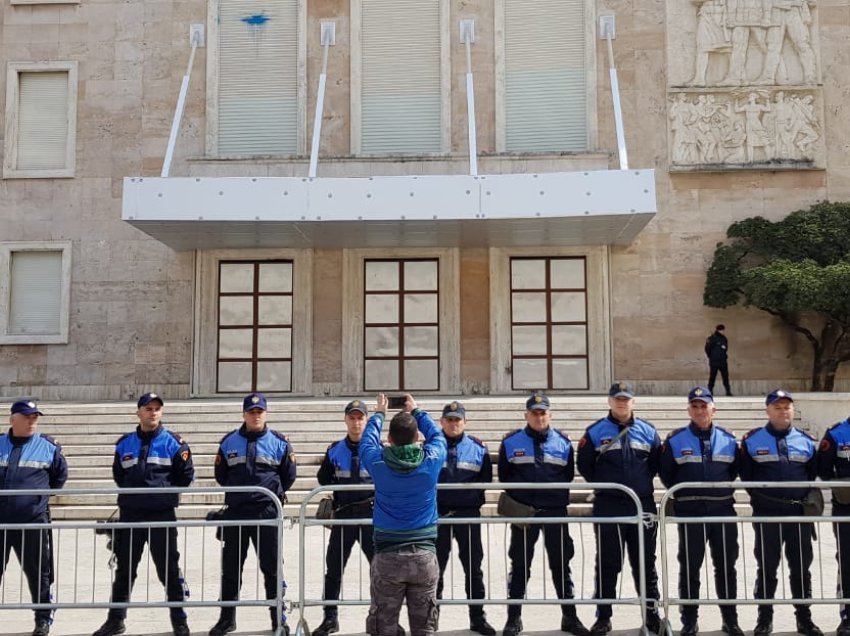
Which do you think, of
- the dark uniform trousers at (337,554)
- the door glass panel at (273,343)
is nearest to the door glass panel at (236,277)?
the door glass panel at (273,343)

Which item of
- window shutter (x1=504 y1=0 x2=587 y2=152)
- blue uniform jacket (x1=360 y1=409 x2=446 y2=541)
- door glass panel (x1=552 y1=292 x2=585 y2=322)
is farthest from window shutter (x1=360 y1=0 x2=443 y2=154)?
blue uniform jacket (x1=360 y1=409 x2=446 y2=541)

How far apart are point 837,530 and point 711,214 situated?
13.0 m

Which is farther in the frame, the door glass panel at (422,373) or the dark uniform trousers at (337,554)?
the door glass panel at (422,373)

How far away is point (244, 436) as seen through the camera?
723 centimetres

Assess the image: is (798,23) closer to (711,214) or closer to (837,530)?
(711,214)

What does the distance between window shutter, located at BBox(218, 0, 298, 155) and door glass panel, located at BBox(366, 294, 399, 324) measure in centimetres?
377

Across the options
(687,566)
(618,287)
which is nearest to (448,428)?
(687,566)

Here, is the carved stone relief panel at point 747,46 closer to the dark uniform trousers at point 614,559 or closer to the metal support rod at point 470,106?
the metal support rod at point 470,106

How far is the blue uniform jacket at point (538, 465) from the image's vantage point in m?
7.05

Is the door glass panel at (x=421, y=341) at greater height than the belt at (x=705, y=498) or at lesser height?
greater

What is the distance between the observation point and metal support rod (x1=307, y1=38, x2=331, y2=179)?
17.2 m

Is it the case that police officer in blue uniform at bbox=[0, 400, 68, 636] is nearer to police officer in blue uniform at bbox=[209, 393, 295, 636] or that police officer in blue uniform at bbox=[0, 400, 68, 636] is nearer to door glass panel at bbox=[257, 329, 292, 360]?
police officer in blue uniform at bbox=[209, 393, 295, 636]

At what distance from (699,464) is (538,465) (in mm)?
1255

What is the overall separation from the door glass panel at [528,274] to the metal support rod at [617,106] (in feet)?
9.45
